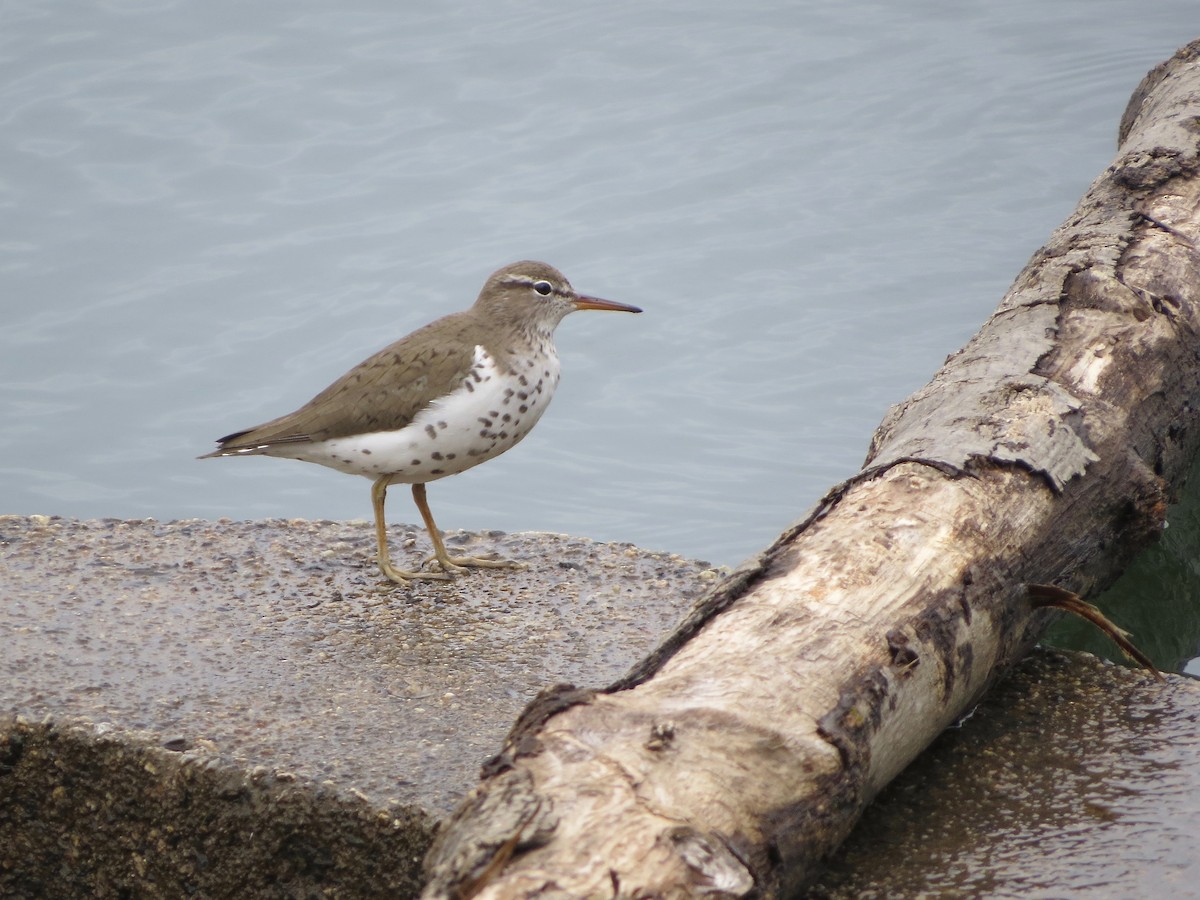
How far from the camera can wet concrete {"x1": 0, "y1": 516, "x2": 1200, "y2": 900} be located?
279cm

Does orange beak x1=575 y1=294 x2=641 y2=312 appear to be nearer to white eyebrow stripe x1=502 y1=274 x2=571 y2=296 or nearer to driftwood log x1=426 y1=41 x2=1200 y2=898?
white eyebrow stripe x1=502 y1=274 x2=571 y2=296

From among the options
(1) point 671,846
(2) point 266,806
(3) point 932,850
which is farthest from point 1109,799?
(2) point 266,806

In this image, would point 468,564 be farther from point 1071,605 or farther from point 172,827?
point 1071,605

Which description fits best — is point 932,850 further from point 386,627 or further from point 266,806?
point 386,627

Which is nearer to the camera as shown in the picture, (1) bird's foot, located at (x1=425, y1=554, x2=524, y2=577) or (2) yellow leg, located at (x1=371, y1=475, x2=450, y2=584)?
(2) yellow leg, located at (x1=371, y1=475, x2=450, y2=584)

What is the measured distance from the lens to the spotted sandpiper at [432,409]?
4.14m

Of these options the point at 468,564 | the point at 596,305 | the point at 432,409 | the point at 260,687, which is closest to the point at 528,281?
the point at 596,305

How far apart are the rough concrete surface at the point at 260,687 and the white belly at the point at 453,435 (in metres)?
0.36

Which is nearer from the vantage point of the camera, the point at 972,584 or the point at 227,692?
the point at 972,584

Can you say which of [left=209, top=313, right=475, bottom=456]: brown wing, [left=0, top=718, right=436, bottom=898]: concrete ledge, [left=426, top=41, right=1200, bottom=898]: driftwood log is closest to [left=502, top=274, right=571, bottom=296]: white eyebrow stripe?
[left=209, top=313, right=475, bottom=456]: brown wing

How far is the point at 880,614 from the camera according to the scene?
9.45 ft

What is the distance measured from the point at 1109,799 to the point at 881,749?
49 cm

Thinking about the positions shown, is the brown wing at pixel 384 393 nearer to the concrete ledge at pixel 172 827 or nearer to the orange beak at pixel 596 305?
the orange beak at pixel 596 305

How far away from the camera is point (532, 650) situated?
148 inches
